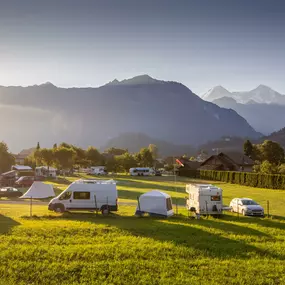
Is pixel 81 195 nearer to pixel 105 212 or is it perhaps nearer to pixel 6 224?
pixel 105 212

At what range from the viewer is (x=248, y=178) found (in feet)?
235

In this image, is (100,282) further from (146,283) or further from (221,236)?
(221,236)

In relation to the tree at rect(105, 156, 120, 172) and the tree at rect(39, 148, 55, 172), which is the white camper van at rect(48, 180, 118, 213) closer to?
the tree at rect(39, 148, 55, 172)

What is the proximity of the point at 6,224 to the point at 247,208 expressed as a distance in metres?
18.1

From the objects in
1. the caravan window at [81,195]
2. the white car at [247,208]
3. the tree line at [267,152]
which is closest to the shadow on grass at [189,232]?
the caravan window at [81,195]

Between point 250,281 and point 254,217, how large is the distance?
16486 mm

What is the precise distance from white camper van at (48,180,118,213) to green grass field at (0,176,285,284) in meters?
4.37

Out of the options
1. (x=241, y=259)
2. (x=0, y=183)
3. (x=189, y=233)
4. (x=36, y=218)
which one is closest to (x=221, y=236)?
(x=189, y=233)

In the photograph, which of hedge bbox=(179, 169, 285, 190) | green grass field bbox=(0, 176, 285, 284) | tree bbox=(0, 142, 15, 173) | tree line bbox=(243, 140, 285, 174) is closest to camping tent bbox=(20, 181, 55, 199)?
green grass field bbox=(0, 176, 285, 284)

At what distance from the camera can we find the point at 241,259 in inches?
635

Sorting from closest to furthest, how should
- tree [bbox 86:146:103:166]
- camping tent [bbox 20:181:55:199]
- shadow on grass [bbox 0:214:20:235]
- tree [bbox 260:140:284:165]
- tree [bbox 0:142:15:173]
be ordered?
shadow on grass [bbox 0:214:20:235] < camping tent [bbox 20:181:55:199] < tree [bbox 0:142:15:173] < tree [bbox 260:140:284:165] < tree [bbox 86:146:103:166]

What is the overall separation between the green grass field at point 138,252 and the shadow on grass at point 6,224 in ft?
0.18

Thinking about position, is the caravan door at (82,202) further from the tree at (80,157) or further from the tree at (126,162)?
the tree at (126,162)

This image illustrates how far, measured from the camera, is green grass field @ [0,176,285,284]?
13.8 metres
